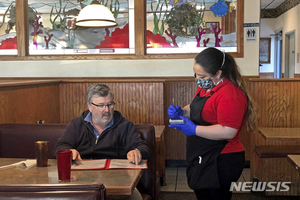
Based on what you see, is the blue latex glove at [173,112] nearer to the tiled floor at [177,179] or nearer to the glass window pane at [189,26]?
the tiled floor at [177,179]

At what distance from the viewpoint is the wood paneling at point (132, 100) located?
14.8ft

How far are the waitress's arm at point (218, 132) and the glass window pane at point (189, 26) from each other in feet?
10.6

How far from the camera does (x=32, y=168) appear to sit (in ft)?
6.41

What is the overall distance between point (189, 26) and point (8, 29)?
9.37 ft

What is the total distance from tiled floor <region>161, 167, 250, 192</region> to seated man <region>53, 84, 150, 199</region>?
6.03ft

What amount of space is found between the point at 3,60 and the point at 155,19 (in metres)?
2.43

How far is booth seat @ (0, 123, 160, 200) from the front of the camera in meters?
2.50

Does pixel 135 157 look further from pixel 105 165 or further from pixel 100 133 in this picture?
pixel 100 133

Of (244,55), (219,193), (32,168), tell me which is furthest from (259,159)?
(32,168)

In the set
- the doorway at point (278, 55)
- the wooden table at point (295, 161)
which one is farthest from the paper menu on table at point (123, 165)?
the doorway at point (278, 55)

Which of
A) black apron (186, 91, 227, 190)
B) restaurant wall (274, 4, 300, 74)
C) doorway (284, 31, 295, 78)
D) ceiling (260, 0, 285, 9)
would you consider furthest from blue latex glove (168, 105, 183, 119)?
ceiling (260, 0, 285, 9)

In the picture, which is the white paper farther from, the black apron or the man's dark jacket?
the black apron

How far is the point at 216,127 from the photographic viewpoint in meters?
2.04

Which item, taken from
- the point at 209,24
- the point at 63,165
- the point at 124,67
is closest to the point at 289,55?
the point at 209,24
